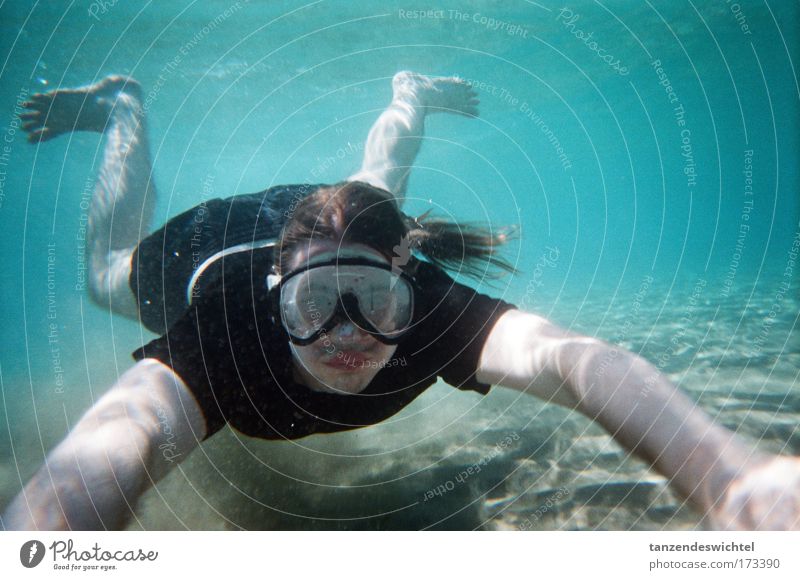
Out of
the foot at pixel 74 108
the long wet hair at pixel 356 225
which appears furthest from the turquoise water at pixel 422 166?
the foot at pixel 74 108

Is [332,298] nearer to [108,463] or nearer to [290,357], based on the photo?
[290,357]

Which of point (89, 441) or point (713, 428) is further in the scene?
point (89, 441)

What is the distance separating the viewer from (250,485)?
133 inches

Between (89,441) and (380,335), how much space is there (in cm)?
130

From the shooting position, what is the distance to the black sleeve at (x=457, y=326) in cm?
223

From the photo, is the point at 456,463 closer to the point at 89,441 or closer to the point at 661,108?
the point at 89,441

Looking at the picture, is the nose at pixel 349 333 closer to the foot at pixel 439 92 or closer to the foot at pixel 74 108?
the foot at pixel 439 92

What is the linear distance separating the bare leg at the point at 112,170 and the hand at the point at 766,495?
5.06 m

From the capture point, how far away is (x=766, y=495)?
3.95ft

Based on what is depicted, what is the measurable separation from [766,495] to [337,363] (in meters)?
1.72

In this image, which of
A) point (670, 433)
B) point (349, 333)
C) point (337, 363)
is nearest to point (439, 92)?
point (349, 333)

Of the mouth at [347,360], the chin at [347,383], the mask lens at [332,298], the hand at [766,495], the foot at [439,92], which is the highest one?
the foot at [439,92]
